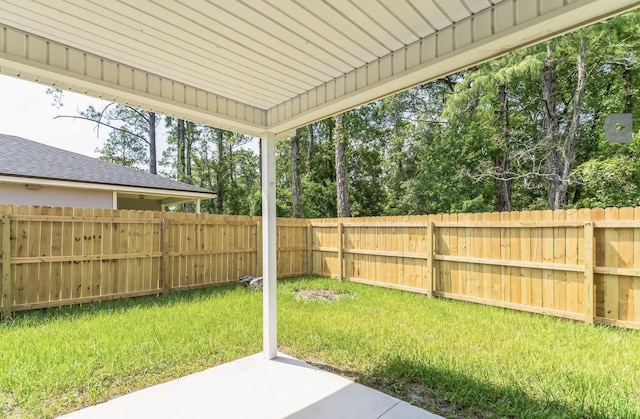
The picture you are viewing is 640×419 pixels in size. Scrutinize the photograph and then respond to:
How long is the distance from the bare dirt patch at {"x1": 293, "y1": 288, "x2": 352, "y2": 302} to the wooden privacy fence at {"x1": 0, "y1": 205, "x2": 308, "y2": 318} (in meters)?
1.85

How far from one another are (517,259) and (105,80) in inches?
230

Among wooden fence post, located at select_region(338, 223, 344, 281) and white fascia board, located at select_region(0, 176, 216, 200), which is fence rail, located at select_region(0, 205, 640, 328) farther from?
white fascia board, located at select_region(0, 176, 216, 200)

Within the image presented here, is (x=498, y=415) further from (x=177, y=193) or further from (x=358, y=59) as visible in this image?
(x=177, y=193)

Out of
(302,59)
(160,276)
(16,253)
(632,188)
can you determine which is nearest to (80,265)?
(16,253)

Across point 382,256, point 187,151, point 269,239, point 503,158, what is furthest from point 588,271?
point 187,151

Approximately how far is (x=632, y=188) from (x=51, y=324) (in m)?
12.9

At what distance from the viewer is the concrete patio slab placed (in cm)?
239

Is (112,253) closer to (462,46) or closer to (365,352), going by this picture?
(365,352)

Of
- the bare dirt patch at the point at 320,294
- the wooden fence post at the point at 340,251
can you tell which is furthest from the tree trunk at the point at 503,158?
the bare dirt patch at the point at 320,294

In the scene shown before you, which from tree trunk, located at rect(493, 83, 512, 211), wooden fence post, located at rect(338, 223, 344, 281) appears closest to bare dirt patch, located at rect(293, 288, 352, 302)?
wooden fence post, located at rect(338, 223, 344, 281)

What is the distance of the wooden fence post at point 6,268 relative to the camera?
4.77m

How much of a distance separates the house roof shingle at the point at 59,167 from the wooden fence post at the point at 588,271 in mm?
9718

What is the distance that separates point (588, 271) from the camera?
4.42 meters

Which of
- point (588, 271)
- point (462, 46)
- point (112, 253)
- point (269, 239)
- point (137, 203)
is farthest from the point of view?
point (137, 203)
